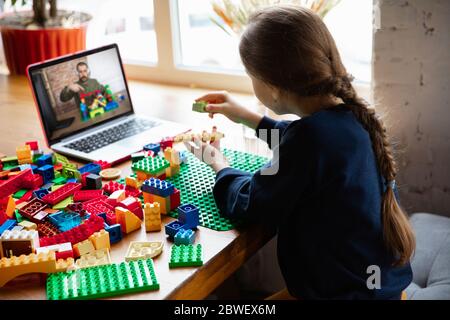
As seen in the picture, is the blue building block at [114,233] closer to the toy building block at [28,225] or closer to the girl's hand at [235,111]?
the toy building block at [28,225]

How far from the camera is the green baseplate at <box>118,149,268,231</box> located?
3.57ft

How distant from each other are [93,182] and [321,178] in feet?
1.64

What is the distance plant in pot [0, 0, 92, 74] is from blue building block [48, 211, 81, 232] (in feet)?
3.34

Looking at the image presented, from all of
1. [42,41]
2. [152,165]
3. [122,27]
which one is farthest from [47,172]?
[122,27]

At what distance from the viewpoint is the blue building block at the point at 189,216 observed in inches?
41.2

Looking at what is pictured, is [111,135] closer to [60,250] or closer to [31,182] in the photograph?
[31,182]

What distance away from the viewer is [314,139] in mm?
980

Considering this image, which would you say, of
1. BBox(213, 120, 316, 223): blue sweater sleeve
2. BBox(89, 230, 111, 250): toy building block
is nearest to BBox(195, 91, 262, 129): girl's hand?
BBox(213, 120, 316, 223): blue sweater sleeve

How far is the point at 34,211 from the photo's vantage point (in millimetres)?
1117

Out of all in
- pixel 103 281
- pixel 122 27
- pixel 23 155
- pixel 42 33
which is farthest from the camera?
pixel 122 27

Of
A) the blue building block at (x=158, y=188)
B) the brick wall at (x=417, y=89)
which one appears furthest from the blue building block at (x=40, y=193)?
the brick wall at (x=417, y=89)

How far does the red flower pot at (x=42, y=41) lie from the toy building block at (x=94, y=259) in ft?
3.82

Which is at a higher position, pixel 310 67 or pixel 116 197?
pixel 310 67
